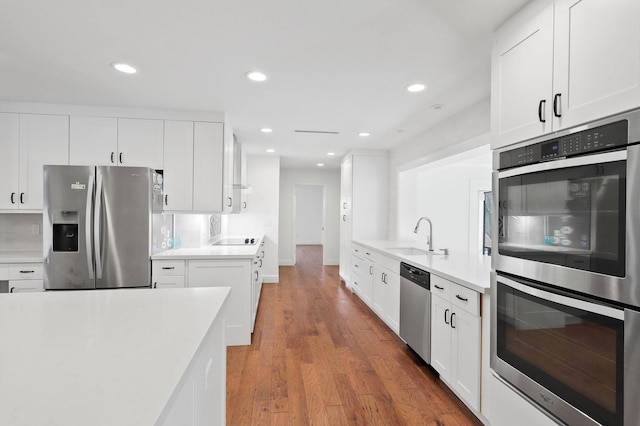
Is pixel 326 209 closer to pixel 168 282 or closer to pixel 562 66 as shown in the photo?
pixel 168 282

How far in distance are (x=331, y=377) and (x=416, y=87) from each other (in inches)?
100.0

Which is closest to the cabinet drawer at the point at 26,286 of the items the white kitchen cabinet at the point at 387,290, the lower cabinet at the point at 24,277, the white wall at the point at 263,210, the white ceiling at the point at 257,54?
the lower cabinet at the point at 24,277

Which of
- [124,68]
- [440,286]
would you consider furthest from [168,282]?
[440,286]

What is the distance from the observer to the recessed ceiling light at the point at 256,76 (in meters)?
2.34

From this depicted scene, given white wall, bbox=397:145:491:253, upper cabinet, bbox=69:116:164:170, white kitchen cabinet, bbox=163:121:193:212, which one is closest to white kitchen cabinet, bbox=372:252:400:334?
→ white wall, bbox=397:145:491:253

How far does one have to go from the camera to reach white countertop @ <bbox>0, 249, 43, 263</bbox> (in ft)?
9.50

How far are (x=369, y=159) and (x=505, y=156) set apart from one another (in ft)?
12.0

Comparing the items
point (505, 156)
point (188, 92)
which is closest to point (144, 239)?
point (188, 92)

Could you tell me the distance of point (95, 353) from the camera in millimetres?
918

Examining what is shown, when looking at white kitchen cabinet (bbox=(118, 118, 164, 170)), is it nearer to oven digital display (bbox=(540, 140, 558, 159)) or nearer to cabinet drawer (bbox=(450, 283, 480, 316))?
cabinet drawer (bbox=(450, 283, 480, 316))

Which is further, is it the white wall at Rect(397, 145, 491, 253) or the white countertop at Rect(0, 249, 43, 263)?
the white wall at Rect(397, 145, 491, 253)

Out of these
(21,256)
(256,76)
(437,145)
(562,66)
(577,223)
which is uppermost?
(256,76)

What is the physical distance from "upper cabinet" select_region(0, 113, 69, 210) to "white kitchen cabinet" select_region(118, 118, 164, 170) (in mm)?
543

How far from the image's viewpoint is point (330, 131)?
4.03 meters
